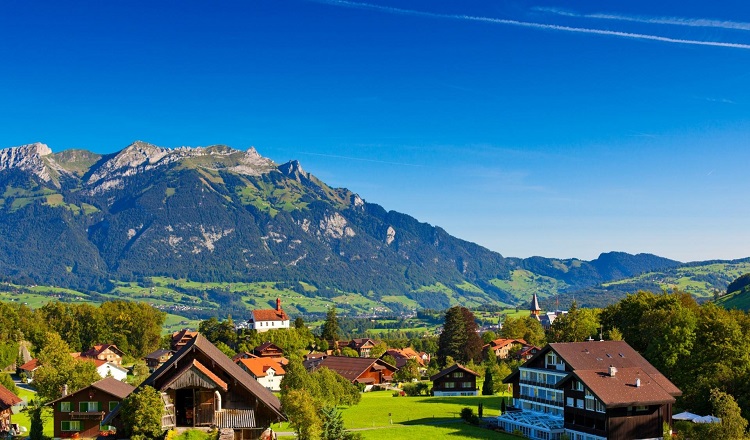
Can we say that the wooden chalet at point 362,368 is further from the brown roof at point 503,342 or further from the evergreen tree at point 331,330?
the brown roof at point 503,342

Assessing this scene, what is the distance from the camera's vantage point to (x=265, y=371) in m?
117

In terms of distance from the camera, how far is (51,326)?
150500 mm

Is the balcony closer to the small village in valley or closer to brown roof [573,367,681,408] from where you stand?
the small village in valley

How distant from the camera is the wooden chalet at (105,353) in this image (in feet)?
439

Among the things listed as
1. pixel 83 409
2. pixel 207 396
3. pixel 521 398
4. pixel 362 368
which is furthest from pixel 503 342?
pixel 207 396

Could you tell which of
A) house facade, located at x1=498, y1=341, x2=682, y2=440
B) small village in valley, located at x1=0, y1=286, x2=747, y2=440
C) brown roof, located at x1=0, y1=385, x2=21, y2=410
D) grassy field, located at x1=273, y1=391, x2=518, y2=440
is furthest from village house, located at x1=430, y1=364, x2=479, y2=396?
brown roof, located at x1=0, y1=385, x2=21, y2=410

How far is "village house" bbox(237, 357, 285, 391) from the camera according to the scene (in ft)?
378

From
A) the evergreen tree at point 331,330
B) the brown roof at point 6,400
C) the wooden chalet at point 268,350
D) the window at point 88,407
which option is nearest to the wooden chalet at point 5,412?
the brown roof at point 6,400

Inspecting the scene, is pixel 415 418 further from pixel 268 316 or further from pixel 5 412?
pixel 268 316

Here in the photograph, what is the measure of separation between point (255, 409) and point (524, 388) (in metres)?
47.6

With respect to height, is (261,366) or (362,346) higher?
(261,366)

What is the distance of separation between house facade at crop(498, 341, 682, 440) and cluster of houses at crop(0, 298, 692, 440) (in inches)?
3.4

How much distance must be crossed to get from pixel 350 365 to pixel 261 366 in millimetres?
16011

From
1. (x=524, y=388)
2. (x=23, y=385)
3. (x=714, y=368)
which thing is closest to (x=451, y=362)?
(x=524, y=388)
